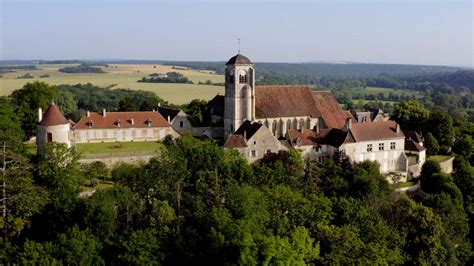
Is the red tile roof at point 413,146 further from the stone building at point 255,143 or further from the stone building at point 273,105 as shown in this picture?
the stone building at point 255,143

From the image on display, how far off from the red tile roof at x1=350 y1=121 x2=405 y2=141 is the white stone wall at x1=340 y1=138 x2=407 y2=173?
0.36 meters

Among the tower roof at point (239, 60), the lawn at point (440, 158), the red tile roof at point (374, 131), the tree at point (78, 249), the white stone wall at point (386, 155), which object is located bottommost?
the tree at point (78, 249)

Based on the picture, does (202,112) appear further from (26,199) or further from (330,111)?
(26,199)

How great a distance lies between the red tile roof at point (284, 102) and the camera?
4978 centimetres

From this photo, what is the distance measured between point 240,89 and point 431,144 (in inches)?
733

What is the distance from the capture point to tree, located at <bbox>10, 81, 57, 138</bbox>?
50.4m

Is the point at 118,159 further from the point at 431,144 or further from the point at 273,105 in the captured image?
the point at 431,144

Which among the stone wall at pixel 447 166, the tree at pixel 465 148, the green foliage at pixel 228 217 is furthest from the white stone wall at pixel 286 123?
the tree at pixel 465 148

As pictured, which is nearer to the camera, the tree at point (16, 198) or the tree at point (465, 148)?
the tree at point (16, 198)

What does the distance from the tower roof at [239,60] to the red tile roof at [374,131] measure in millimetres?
10739

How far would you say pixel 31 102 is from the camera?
54781 mm

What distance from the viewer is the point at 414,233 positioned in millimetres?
36094

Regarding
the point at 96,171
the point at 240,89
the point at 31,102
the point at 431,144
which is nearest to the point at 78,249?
the point at 96,171

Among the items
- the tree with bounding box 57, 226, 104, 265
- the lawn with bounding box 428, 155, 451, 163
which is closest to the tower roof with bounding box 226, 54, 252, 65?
the lawn with bounding box 428, 155, 451, 163
